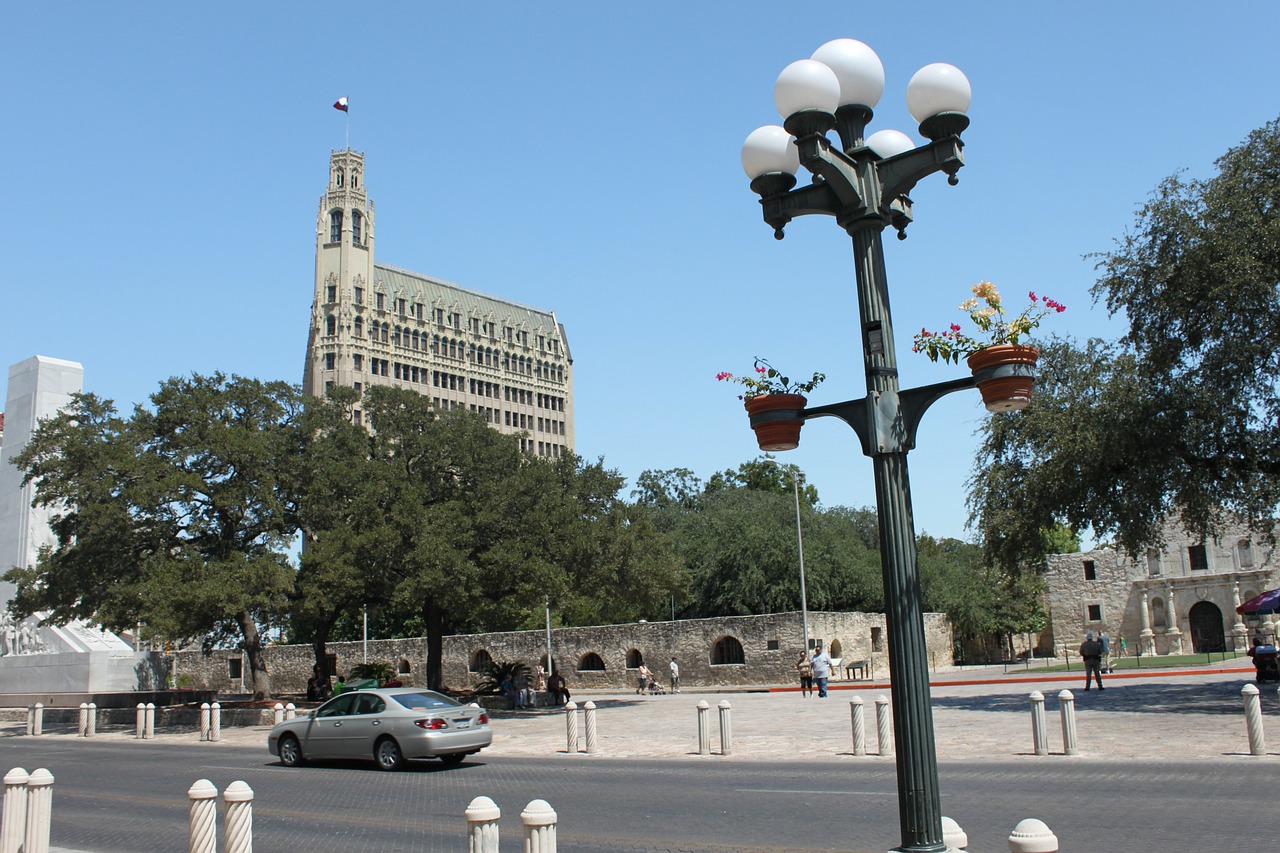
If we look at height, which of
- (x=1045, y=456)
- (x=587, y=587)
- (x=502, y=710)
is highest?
(x=1045, y=456)

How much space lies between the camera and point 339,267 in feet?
380

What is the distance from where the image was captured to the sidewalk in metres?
16.6

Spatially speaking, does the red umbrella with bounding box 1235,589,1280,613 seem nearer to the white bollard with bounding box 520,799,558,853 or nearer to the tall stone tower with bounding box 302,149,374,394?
the white bollard with bounding box 520,799,558,853

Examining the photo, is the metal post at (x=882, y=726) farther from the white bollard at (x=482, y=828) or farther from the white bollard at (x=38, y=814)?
the white bollard at (x=38, y=814)

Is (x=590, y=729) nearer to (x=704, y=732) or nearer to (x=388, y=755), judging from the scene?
(x=704, y=732)

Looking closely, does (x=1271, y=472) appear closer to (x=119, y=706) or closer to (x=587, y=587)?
(x=587, y=587)

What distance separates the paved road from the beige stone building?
278ft

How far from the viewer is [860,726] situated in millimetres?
17094

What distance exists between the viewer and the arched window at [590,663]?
49.9m

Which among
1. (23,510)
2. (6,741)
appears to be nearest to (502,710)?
(6,741)

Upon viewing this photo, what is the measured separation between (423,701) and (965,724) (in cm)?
1087

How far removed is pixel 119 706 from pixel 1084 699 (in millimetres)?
35216

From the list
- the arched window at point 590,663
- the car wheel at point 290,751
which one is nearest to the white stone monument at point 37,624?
the arched window at point 590,663

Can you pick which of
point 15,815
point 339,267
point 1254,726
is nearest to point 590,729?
point 1254,726
